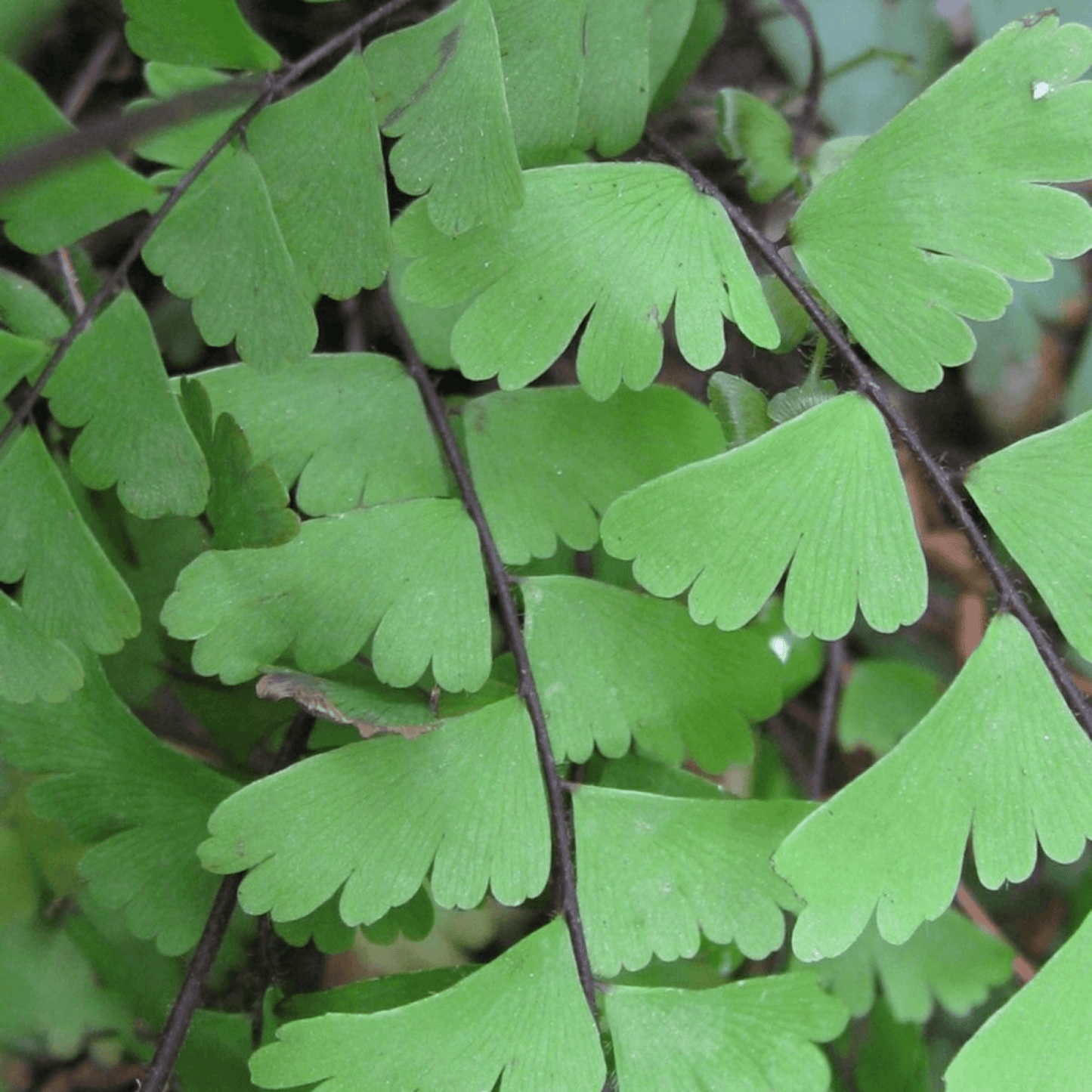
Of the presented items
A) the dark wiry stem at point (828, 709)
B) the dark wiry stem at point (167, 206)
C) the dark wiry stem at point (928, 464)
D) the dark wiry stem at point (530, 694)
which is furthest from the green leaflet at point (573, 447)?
the dark wiry stem at point (828, 709)

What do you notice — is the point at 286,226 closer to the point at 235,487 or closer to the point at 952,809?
the point at 235,487

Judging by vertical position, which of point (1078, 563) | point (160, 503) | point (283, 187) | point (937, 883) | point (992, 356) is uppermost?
point (283, 187)

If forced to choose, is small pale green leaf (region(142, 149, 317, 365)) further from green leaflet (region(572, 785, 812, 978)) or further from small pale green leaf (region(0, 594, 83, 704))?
green leaflet (region(572, 785, 812, 978))

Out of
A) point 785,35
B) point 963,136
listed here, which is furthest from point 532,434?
point 785,35

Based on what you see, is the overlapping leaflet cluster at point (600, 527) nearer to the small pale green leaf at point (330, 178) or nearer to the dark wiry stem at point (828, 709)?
the small pale green leaf at point (330, 178)

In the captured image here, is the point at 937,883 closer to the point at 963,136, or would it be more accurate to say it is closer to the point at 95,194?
the point at 963,136

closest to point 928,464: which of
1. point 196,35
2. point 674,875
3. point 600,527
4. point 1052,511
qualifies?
point 1052,511
